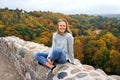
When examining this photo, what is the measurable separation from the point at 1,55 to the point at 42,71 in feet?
11.1

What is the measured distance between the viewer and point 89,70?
4.48 metres

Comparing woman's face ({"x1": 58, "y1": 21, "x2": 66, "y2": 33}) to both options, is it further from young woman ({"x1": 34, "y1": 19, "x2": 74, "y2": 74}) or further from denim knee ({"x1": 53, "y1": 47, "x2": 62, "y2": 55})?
denim knee ({"x1": 53, "y1": 47, "x2": 62, "y2": 55})

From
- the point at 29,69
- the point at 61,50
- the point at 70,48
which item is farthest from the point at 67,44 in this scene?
the point at 29,69

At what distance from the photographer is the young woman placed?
15.5ft

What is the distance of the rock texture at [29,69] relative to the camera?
14.1 ft

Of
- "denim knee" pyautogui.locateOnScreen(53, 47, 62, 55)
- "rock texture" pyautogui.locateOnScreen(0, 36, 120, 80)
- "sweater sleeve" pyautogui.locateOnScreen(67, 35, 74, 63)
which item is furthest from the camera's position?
"sweater sleeve" pyautogui.locateOnScreen(67, 35, 74, 63)

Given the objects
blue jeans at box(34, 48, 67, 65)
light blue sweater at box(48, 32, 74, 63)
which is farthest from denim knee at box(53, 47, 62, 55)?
light blue sweater at box(48, 32, 74, 63)

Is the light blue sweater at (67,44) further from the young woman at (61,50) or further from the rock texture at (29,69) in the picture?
the rock texture at (29,69)

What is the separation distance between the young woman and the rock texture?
0.12m

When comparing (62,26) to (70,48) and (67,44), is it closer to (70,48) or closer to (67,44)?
(67,44)

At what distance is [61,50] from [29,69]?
1.19m

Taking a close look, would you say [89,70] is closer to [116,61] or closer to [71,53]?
[71,53]

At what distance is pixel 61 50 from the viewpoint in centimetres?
468

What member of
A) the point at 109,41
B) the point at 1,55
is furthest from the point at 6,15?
the point at 1,55
